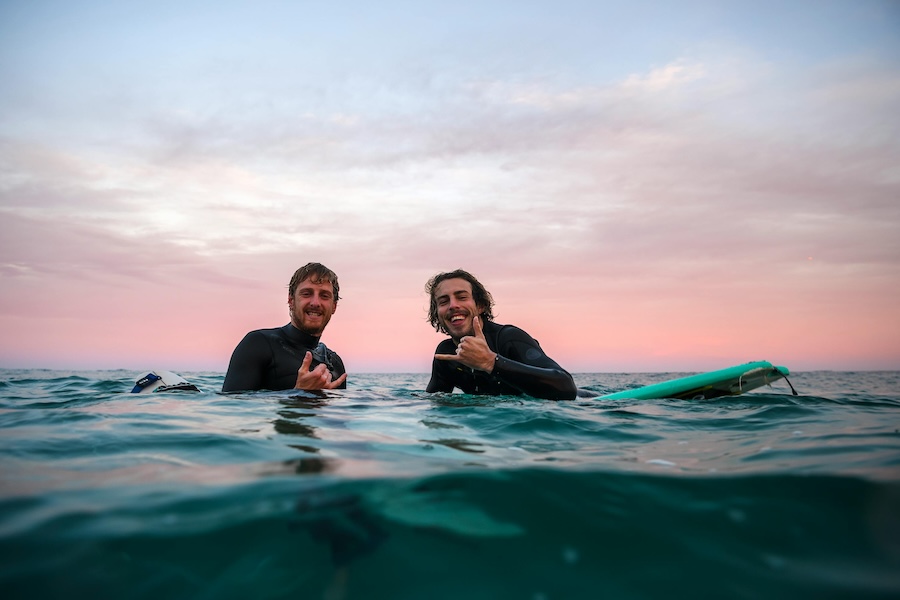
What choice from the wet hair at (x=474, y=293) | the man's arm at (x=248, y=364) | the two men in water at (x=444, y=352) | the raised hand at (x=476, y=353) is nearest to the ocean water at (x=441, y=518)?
the raised hand at (x=476, y=353)

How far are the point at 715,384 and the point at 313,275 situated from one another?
5.94 meters

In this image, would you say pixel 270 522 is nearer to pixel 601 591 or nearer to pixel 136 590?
pixel 136 590

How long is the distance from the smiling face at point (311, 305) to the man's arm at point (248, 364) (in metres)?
0.60

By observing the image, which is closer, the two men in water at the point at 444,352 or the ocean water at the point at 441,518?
the ocean water at the point at 441,518

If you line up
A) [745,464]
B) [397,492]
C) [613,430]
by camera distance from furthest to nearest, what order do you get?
[613,430] → [745,464] → [397,492]

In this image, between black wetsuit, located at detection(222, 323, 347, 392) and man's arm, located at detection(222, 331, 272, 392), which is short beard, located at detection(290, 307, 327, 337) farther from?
man's arm, located at detection(222, 331, 272, 392)

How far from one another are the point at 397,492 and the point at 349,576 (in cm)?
54

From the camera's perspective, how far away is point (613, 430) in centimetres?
394

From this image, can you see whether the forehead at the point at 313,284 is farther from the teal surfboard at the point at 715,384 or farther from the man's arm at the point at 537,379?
the teal surfboard at the point at 715,384

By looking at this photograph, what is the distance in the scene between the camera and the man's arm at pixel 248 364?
5.95m

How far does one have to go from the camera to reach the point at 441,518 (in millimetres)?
1773

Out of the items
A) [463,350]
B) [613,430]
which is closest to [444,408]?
[463,350]

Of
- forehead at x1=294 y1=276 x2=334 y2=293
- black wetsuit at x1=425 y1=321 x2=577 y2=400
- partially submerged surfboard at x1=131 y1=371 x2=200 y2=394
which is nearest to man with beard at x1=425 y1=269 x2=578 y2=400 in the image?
black wetsuit at x1=425 y1=321 x2=577 y2=400

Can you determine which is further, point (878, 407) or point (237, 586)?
point (878, 407)
